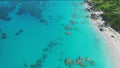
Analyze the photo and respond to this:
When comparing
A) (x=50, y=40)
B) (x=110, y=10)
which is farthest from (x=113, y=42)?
(x=110, y=10)

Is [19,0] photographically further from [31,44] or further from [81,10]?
[31,44]

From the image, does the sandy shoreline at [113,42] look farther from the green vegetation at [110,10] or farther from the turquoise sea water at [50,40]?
the green vegetation at [110,10]

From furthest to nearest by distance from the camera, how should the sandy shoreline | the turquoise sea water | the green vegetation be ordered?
the green vegetation → the turquoise sea water → the sandy shoreline

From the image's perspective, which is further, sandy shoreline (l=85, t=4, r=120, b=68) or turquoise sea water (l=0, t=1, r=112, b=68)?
turquoise sea water (l=0, t=1, r=112, b=68)

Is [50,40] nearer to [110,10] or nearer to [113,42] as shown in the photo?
[113,42]

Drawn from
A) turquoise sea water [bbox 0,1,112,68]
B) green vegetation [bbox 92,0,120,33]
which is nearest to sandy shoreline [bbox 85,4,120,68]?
turquoise sea water [bbox 0,1,112,68]

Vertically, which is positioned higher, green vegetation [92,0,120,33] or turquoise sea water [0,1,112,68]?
green vegetation [92,0,120,33]

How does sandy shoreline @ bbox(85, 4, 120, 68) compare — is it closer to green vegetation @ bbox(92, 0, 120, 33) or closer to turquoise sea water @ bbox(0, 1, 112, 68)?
turquoise sea water @ bbox(0, 1, 112, 68)

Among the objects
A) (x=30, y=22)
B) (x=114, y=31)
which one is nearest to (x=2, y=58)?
(x=30, y=22)
